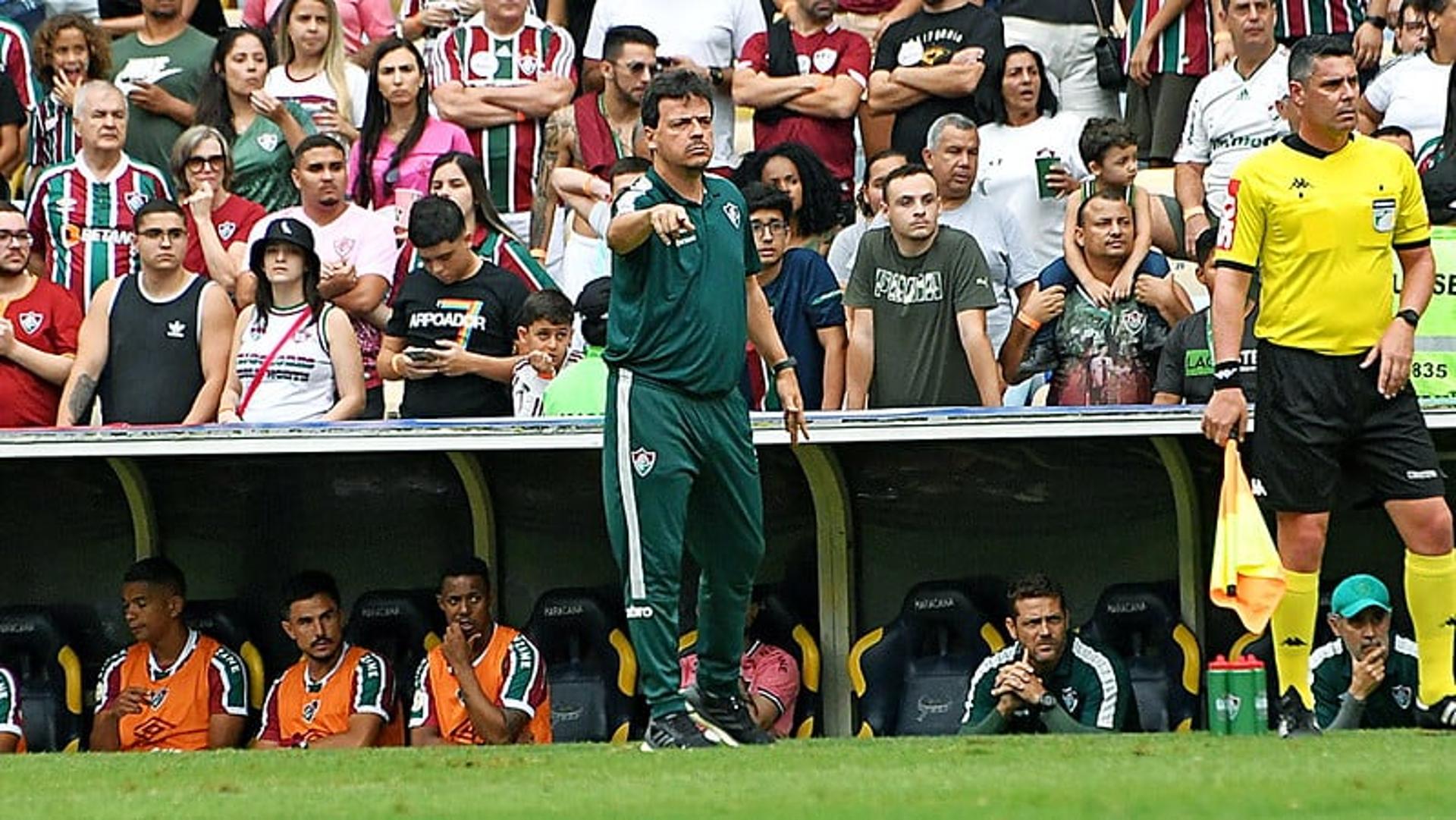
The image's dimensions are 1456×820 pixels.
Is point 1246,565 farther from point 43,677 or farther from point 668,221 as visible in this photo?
point 43,677

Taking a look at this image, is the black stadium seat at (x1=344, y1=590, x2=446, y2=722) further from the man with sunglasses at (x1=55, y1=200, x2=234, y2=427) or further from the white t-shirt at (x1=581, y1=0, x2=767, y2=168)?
Answer: the white t-shirt at (x1=581, y1=0, x2=767, y2=168)

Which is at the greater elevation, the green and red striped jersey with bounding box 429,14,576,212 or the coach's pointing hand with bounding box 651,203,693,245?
the green and red striped jersey with bounding box 429,14,576,212

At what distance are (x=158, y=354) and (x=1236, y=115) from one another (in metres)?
5.29

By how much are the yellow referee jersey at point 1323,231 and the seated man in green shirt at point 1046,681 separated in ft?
7.83

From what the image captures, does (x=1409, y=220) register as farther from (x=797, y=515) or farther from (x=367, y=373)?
(x=367, y=373)

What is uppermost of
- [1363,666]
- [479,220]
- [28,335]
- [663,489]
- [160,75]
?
[160,75]

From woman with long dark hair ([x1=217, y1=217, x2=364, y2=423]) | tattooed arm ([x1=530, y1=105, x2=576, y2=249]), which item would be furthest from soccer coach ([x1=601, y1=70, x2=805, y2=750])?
tattooed arm ([x1=530, y1=105, x2=576, y2=249])

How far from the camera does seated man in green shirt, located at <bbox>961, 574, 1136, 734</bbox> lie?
10.4m

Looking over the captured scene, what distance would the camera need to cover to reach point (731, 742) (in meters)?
8.74

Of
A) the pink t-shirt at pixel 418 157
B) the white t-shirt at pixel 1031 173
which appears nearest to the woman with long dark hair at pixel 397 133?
the pink t-shirt at pixel 418 157

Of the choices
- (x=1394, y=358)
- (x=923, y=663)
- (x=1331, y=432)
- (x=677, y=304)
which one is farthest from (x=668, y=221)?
(x=923, y=663)

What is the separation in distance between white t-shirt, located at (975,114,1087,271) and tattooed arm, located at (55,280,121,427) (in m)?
4.17

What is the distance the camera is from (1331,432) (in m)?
8.41

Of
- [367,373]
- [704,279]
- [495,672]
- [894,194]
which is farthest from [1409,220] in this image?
[367,373]
